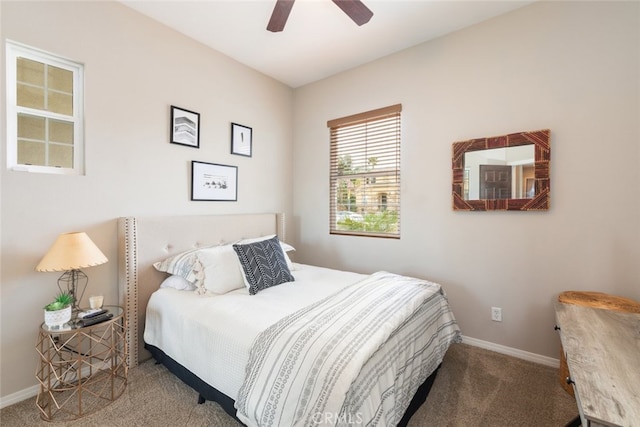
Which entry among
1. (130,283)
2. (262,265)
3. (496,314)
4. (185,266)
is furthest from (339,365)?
(496,314)

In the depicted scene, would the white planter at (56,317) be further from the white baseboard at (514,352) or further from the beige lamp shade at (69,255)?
the white baseboard at (514,352)

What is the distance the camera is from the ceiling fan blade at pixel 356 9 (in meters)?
1.78

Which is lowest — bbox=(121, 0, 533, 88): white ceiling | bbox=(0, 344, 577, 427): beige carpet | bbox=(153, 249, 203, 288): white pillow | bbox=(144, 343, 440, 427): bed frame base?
bbox=(0, 344, 577, 427): beige carpet

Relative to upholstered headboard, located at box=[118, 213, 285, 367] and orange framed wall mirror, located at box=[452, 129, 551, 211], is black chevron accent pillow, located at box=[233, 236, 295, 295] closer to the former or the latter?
upholstered headboard, located at box=[118, 213, 285, 367]

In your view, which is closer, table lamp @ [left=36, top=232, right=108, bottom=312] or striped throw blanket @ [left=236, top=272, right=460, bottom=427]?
striped throw blanket @ [left=236, top=272, right=460, bottom=427]

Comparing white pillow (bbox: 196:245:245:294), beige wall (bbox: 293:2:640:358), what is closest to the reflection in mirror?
beige wall (bbox: 293:2:640:358)

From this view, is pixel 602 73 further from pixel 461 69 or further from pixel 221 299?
pixel 221 299

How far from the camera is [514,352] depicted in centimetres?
239

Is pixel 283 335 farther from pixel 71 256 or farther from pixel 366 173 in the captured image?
pixel 366 173

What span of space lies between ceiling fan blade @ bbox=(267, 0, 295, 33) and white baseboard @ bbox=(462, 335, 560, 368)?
306cm

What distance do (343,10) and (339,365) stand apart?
2.11m

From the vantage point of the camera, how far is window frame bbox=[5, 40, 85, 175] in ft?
5.94

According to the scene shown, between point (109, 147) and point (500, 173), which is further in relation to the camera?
point (500, 173)

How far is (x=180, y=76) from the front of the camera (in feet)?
8.62
